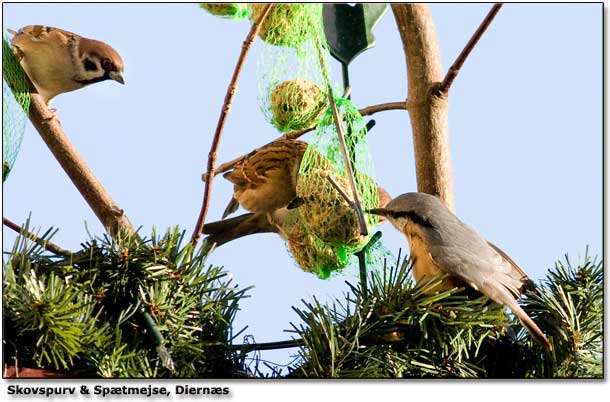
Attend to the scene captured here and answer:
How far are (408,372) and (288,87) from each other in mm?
Answer: 2037

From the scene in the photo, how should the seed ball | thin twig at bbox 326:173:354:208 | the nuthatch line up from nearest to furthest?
the nuthatch → thin twig at bbox 326:173:354:208 → the seed ball

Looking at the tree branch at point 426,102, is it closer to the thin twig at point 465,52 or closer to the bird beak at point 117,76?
the thin twig at point 465,52

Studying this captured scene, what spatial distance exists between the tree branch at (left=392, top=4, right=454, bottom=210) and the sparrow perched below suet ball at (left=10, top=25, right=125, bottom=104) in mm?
1772

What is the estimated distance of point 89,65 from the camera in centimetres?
496

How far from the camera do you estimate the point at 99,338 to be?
2273 millimetres

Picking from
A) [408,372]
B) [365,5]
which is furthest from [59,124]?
[408,372]

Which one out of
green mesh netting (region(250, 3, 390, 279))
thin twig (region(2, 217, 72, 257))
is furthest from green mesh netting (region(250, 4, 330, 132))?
thin twig (region(2, 217, 72, 257))

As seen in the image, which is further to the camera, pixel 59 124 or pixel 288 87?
pixel 288 87

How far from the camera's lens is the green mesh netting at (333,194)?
345 cm

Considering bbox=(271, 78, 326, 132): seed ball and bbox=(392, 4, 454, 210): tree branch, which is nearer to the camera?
bbox=(392, 4, 454, 210): tree branch

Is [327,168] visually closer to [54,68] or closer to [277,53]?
[277,53]

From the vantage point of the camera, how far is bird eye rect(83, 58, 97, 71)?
493 cm

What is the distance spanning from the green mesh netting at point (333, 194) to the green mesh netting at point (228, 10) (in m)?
1.37

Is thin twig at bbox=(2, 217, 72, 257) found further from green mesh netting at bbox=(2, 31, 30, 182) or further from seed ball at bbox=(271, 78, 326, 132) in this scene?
seed ball at bbox=(271, 78, 326, 132)
